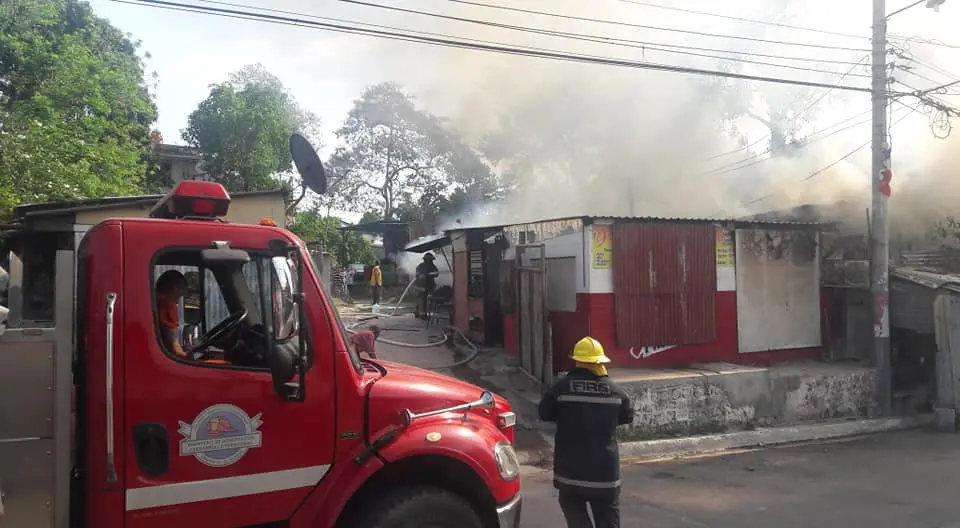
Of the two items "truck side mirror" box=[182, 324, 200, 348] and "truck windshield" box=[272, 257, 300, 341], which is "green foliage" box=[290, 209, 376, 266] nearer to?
"truck side mirror" box=[182, 324, 200, 348]

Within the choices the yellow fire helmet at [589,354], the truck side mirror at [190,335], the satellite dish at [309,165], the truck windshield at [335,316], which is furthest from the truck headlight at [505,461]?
the satellite dish at [309,165]

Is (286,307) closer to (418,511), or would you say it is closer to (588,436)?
(418,511)

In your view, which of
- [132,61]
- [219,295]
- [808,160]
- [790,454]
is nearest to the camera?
[219,295]

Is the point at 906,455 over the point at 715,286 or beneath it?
beneath

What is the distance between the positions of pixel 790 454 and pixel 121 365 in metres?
8.47

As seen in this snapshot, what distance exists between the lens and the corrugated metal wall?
32.8 ft

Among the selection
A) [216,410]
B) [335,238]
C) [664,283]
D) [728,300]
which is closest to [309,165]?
[216,410]

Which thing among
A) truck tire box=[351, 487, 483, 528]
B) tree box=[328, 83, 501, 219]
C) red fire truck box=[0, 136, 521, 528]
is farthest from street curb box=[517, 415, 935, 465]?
tree box=[328, 83, 501, 219]

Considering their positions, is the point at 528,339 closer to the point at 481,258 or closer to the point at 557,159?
the point at 481,258

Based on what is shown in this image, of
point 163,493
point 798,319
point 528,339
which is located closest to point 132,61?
point 528,339

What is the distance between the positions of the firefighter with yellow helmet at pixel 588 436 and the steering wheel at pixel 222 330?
6.13 ft

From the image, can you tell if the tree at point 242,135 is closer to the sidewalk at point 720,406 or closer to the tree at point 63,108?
the tree at point 63,108

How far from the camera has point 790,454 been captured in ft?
29.0

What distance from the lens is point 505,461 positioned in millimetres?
3529
